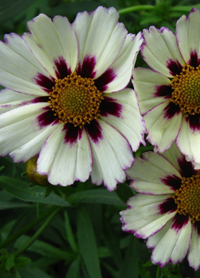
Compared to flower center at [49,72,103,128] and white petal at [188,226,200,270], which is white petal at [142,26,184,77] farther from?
white petal at [188,226,200,270]

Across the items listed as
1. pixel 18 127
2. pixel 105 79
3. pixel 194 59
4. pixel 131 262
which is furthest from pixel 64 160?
pixel 131 262

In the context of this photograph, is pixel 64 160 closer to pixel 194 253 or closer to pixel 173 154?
pixel 173 154

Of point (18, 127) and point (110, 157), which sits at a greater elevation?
point (18, 127)

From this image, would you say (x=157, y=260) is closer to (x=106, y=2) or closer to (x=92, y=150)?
(x=92, y=150)

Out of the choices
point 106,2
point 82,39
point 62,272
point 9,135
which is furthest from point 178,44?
point 62,272

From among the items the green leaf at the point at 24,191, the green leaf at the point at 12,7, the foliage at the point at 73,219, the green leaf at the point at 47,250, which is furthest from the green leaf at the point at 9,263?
the green leaf at the point at 12,7

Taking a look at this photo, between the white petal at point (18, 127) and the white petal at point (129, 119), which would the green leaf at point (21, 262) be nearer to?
the white petal at point (18, 127)
